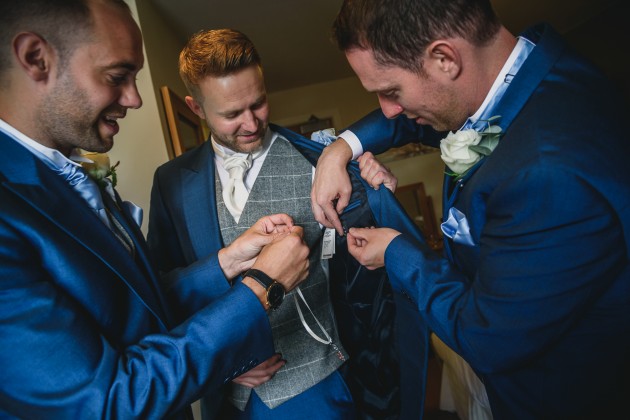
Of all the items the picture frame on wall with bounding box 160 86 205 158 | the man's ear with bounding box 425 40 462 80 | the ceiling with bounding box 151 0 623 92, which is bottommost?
the man's ear with bounding box 425 40 462 80

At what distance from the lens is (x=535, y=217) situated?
89 cm

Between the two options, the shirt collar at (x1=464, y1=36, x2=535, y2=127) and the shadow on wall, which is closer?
the shirt collar at (x1=464, y1=36, x2=535, y2=127)

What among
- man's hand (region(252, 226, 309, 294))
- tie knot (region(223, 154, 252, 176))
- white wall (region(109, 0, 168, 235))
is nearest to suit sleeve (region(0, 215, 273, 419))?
man's hand (region(252, 226, 309, 294))

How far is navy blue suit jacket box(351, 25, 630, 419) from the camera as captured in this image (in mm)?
870

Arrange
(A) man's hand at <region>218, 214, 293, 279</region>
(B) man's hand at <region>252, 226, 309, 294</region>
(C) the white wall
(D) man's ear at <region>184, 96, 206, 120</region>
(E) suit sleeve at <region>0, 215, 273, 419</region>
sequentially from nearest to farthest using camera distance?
(E) suit sleeve at <region>0, 215, 273, 419</region>, (B) man's hand at <region>252, 226, 309, 294</region>, (A) man's hand at <region>218, 214, 293, 279</region>, (D) man's ear at <region>184, 96, 206, 120</region>, (C) the white wall

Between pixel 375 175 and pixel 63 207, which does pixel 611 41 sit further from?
→ pixel 63 207

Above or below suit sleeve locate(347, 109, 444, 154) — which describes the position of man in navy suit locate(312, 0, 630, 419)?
below

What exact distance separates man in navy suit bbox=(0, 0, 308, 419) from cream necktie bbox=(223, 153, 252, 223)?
1.67ft

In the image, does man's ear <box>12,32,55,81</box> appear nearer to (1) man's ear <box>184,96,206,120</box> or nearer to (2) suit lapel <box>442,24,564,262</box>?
(1) man's ear <box>184,96,206,120</box>

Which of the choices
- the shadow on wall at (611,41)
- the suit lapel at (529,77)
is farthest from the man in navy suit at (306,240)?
the shadow on wall at (611,41)

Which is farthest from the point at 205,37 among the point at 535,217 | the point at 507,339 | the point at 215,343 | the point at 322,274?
the point at 507,339

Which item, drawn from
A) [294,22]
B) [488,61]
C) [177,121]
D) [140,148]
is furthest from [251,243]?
[294,22]

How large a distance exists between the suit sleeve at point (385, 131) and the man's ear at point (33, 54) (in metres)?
1.04

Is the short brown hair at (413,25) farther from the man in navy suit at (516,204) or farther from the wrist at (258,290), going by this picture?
the wrist at (258,290)
